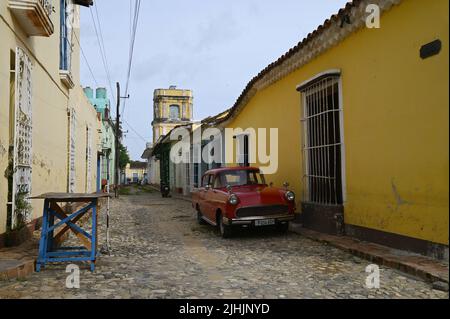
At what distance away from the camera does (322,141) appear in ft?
25.3

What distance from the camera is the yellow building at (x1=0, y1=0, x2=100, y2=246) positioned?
19.2 ft

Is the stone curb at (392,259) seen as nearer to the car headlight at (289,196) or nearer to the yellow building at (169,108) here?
the car headlight at (289,196)

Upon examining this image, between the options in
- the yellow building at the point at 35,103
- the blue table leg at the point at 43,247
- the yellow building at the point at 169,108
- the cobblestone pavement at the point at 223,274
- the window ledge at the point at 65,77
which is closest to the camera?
the cobblestone pavement at the point at 223,274

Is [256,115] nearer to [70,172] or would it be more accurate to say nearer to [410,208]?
[70,172]

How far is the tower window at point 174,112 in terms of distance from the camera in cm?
4897

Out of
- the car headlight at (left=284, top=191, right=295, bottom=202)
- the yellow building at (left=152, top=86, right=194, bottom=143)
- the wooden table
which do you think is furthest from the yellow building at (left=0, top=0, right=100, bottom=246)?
the yellow building at (left=152, top=86, right=194, bottom=143)

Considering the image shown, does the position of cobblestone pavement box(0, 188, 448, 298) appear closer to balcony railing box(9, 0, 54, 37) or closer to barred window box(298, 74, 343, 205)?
barred window box(298, 74, 343, 205)

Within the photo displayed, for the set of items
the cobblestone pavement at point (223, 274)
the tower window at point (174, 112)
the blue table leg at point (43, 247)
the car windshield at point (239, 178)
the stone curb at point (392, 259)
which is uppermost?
the tower window at point (174, 112)

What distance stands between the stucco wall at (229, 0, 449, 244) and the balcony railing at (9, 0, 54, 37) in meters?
5.08

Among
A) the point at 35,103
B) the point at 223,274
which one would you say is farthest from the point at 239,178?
the point at 35,103

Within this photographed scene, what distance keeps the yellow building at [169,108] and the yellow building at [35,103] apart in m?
36.2

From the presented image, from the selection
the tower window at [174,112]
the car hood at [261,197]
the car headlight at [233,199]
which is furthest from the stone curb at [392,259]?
the tower window at [174,112]
